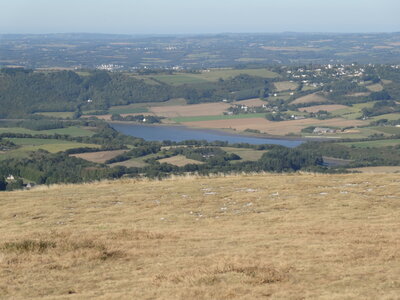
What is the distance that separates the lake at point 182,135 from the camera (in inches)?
5540

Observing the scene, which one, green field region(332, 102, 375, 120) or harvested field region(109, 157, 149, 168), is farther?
green field region(332, 102, 375, 120)

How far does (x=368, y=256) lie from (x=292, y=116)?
548ft

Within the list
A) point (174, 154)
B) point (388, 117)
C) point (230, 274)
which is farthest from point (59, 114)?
point (230, 274)

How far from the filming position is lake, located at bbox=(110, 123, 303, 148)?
5540 inches

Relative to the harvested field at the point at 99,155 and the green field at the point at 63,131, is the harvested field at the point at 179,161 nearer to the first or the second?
the harvested field at the point at 99,155

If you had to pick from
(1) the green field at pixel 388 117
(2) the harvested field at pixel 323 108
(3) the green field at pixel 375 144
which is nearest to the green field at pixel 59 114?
(2) the harvested field at pixel 323 108

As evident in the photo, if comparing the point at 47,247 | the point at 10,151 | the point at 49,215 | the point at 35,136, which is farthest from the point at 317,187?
the point at 35,136

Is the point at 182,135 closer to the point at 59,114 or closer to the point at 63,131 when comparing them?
the point at 63,131

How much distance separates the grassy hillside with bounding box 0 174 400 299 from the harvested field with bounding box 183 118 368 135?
422 ft

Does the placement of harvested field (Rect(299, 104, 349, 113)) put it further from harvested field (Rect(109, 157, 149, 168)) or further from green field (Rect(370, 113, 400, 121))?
harvested field (Rect(109, 157, 149, 168))

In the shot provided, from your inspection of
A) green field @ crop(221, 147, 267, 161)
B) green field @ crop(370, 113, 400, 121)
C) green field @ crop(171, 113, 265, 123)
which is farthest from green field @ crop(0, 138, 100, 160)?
green field @ crop(370, 113, 400, 121)

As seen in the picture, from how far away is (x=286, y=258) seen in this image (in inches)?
597

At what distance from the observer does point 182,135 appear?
495 feet

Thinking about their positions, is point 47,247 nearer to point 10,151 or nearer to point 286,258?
point 286,258
